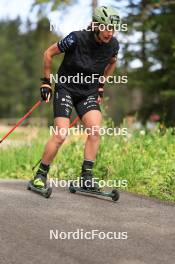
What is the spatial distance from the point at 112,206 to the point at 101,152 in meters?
2.62

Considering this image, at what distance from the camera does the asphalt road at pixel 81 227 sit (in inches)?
190

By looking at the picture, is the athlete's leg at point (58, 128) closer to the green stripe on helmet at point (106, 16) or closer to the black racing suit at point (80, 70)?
the black racing suit at point (80, 70)

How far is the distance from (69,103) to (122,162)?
1.99 m

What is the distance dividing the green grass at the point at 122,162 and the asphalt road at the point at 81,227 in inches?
30.7

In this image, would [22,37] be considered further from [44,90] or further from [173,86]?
[44,90]

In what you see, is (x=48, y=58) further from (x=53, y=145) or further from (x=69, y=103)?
(x=53, y=145)

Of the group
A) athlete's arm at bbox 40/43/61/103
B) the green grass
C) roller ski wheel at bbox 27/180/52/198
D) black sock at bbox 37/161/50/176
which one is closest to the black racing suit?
athlete's arm at bbox 40/43/61/103

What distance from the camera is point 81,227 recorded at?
5645 mm

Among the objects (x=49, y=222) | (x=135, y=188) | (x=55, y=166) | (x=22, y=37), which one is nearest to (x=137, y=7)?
(x=55, y=166)

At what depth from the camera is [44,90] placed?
718 centimetres

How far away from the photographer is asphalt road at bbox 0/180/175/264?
4.82 meters

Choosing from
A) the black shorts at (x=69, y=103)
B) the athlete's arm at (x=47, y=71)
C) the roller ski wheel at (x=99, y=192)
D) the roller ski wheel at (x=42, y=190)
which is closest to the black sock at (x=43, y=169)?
the roller ski wheel at (x=42, y=190)

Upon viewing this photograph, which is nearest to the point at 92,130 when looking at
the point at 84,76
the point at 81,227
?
the point at 84,76

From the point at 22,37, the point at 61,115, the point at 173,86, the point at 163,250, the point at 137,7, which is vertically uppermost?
the point at 22,37
